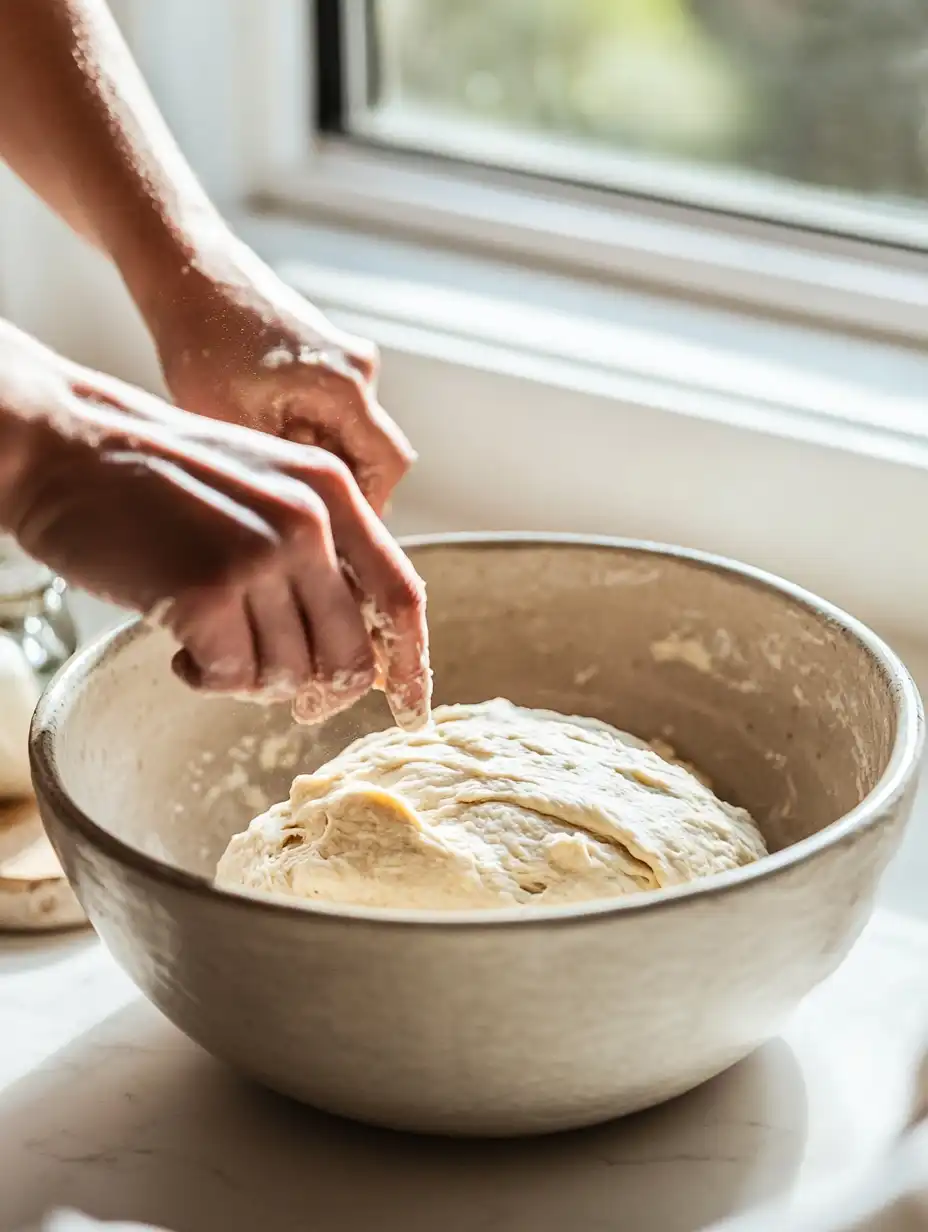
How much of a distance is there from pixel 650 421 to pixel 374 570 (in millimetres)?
493

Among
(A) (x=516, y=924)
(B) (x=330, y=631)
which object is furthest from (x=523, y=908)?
(B) (x=330, y=631)

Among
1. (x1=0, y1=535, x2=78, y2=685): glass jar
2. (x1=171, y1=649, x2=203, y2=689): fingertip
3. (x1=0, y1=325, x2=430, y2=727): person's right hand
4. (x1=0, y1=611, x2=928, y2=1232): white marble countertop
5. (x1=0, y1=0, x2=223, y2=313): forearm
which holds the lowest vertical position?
(x1=0, y1=611, x2=928, y2=1232): white marble countertop

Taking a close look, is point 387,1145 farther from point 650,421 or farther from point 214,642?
point 650,421

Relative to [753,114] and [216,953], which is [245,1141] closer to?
[216,953]

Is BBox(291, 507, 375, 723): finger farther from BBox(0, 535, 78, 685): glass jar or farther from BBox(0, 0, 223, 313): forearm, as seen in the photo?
BBox(0, 535, 78, 685): glass jar

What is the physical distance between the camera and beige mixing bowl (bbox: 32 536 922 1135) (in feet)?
1.90

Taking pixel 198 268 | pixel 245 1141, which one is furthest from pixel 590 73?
pixel 245 1141

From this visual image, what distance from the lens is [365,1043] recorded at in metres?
0.61

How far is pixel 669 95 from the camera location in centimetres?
128

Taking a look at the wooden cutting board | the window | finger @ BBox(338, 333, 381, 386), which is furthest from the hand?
the window

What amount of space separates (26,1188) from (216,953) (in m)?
0.15

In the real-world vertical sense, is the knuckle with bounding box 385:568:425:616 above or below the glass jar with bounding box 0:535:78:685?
above

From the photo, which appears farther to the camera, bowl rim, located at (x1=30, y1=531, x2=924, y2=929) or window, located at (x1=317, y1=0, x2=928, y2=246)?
window, located at (x1=317, y1=0, x2=928, y2=246)

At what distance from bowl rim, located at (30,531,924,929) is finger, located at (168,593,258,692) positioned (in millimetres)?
67
